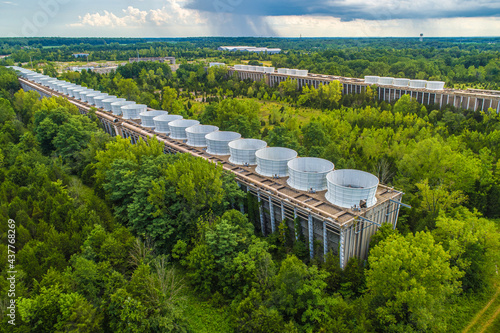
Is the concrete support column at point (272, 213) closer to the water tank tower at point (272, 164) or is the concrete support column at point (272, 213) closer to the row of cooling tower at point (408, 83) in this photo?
the water tank tower at point (272, 164)

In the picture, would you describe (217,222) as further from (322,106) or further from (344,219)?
(322,106)

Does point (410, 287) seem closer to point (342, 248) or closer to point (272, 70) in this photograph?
point (342, 248)

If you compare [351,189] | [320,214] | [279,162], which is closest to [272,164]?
[279,162]

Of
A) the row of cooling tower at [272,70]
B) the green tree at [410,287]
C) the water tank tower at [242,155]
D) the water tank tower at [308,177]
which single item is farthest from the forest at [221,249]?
the row of cooling tower at [272,70]

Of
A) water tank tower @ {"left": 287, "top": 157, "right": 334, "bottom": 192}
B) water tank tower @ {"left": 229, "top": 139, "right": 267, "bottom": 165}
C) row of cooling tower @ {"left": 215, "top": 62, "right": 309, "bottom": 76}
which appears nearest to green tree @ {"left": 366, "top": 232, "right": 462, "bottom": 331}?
water tank tower @ {"left": 287, "top": 157, "right": 334, "bottom": 192}

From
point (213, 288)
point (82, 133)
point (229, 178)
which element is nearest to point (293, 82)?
point (82, 133)

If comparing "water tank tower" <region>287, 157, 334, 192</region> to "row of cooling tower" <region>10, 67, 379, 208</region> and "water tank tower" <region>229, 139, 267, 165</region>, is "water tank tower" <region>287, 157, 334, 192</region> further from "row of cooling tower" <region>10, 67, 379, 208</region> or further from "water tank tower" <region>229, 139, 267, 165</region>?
"water tank tower" <region>229, 139, 267, 165</region>
